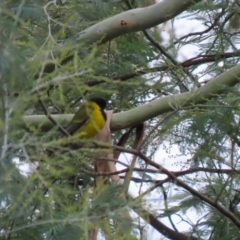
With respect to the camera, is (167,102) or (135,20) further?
(135,20)

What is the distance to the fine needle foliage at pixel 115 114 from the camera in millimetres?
1686

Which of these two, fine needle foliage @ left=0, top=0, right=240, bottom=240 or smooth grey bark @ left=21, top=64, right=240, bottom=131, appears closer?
fine needle foliage @ left=0, top=0, right=240, bottom=240

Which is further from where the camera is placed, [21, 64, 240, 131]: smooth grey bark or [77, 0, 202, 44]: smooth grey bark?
[77, 0, 202, 44]: smooth grey bark

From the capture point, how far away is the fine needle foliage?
1686 millimetres

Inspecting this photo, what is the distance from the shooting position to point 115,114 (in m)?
3.10

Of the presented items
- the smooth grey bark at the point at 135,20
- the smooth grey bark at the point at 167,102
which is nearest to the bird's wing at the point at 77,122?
the smooth grey bark at the point at 167,102

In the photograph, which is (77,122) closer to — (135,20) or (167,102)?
(167,102)

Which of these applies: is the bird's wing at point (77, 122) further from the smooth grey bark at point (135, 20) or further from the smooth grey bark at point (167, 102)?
the smooth grey bark at point (135, 20)

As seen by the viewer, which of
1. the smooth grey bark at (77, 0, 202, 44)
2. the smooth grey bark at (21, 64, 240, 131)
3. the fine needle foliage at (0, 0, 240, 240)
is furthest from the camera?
the smooth grey bark at (77, 0, 202, 44)

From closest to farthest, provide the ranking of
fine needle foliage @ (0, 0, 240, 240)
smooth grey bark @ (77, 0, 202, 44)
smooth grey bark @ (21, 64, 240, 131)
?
fine needle foliage @ (0, 0, 240, 240), smooth grey bark @ (21, 64, 240, 131), smooth grey bark @ (77, 0, 202, 44)

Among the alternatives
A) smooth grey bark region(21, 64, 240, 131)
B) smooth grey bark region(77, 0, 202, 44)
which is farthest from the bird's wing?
smooth grey bark region(77, 0, 202, 44)

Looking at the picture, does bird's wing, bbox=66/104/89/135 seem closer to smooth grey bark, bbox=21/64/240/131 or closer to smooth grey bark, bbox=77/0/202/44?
smooth grey bark, bbox=21/64/240/131

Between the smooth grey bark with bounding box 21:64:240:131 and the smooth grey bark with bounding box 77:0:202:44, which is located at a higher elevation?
the smooth grey bark with bounding box 77:0:202:44

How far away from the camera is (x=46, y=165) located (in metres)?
1.73
